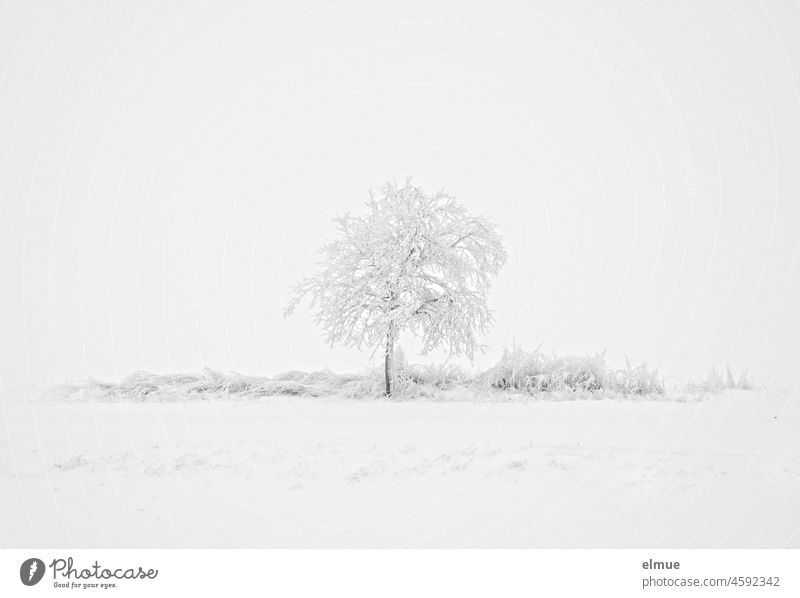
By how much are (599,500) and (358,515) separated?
3342 mm

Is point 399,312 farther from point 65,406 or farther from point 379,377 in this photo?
point 65,406

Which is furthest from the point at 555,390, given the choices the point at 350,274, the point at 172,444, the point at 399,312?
the point at 172,444

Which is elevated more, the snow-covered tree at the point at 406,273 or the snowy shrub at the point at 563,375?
the snow-covered tree at the point at 406,273

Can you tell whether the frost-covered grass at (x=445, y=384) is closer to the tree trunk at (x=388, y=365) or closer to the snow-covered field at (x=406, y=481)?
the tree trunk at (x=388, y=365)

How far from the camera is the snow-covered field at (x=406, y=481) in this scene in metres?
9.38

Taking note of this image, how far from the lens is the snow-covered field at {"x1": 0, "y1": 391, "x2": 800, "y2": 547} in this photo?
9.38m
